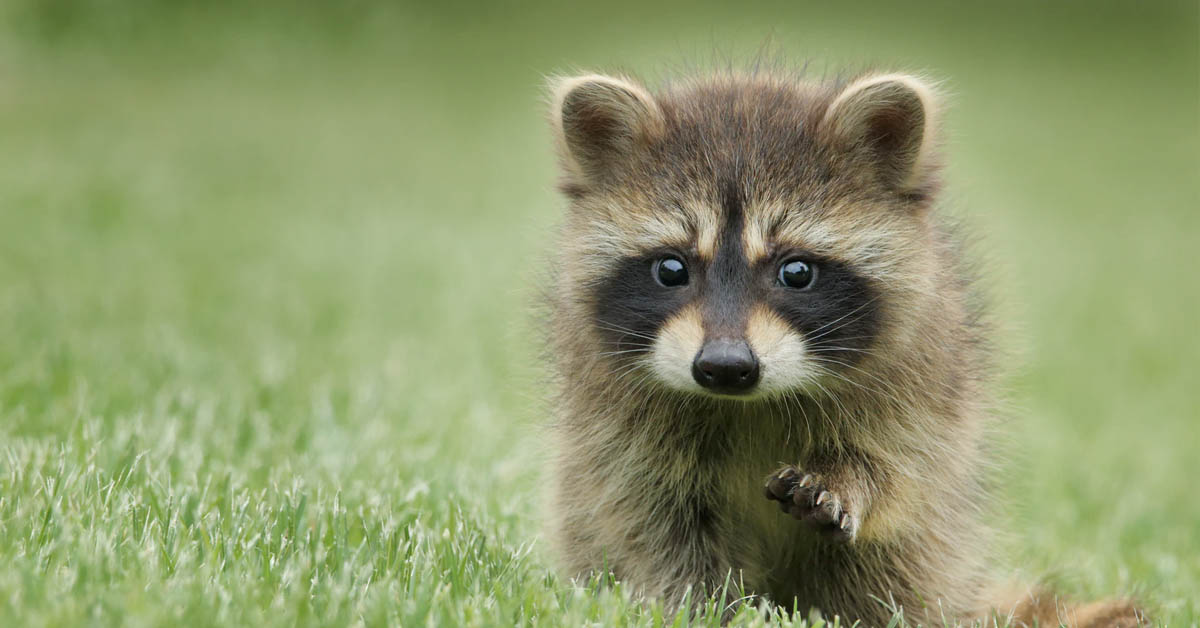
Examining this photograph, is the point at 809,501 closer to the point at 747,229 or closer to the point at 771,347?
the point at 771,347

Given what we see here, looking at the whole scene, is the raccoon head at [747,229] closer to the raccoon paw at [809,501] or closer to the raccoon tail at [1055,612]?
the raccoon paw at [809,501]

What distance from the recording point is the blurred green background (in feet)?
11.2

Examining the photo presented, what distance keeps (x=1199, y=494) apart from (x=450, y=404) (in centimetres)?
399

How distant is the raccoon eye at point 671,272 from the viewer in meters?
3.62

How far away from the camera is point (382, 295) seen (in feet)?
32.1

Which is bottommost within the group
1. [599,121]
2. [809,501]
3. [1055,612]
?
[1055,612]

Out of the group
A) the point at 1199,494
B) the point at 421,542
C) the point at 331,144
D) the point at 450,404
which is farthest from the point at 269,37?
the point at 421,542

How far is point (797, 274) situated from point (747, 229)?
19 cm

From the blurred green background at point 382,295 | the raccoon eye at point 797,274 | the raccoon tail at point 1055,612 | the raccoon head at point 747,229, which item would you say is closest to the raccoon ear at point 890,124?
the raccoon head at point 747,229

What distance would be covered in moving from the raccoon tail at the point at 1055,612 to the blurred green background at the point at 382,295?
0.24 meters

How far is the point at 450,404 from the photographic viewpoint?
6.68m

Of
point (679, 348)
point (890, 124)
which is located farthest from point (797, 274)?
point (890, 124)

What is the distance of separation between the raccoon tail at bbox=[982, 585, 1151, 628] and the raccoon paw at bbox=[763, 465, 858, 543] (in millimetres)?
507

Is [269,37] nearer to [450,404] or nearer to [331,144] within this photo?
[331,144]
